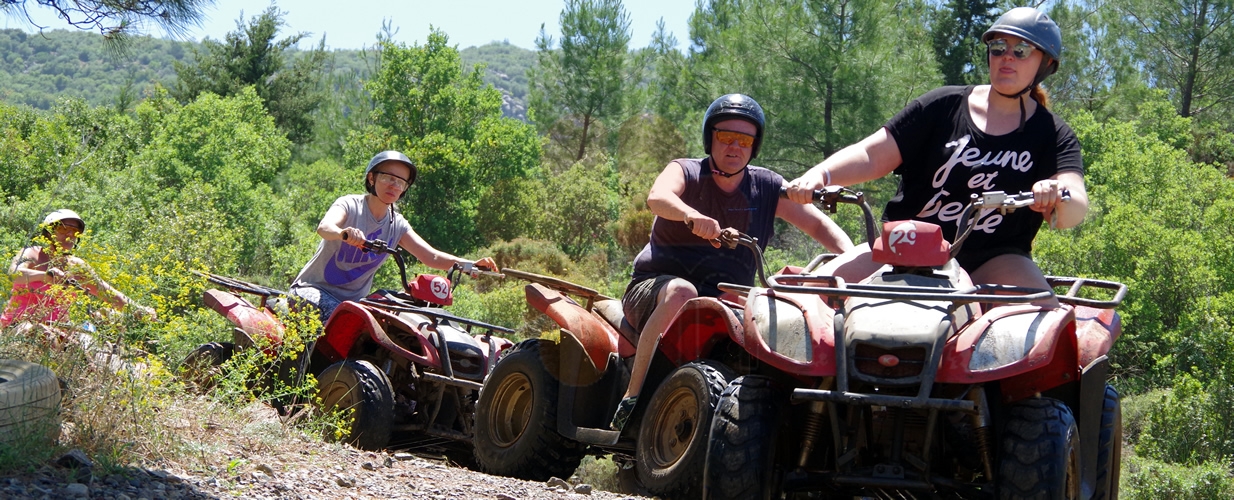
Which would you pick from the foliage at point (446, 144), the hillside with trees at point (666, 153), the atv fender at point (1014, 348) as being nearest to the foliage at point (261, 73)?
the hillside with trees at point (666, 153)

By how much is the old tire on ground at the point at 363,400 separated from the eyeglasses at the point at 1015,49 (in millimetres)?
4402

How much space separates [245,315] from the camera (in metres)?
9.12

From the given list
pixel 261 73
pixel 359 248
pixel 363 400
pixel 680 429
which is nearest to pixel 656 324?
pixel 680 429

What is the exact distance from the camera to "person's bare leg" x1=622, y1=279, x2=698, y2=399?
6047mm

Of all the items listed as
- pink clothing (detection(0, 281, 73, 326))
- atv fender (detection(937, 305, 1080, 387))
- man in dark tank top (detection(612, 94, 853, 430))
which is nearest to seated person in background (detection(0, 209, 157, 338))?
pink clothing (detection(0, 281, 73, 326))

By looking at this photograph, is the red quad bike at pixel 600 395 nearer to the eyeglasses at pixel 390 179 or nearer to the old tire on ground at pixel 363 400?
the old tire on ground at pixel 363 400

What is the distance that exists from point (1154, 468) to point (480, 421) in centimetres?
1337

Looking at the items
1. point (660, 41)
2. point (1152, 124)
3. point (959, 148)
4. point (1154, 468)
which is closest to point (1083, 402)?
point (959, 148)

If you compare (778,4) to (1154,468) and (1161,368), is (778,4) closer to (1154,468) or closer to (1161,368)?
(1161,368)

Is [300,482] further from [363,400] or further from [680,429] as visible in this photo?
[363,400]

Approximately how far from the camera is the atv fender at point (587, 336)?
666 centimetres

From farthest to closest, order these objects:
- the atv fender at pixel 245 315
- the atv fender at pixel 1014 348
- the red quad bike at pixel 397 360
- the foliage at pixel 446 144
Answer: the foliage at pixel 446 144 → the atv fender at pixel 245 315 → the red quad bike at pixel 397 360 → the atv fender at pixel 1014 348

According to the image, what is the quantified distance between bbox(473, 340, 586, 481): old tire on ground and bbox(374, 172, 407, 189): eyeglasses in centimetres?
239

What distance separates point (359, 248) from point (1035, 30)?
5.37 metres
